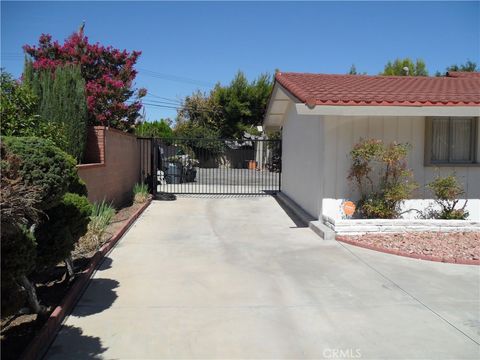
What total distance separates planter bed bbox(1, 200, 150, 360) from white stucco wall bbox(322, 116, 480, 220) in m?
4.74

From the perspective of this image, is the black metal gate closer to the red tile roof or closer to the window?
the red tile roof

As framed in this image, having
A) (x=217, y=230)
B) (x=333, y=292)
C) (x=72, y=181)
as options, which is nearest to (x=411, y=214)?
(x=217, y=230)

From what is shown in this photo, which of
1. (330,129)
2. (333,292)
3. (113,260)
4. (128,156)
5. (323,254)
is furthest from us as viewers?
(128,156)

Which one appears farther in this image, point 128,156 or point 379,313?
point 128,156

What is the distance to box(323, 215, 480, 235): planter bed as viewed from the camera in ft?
29.2

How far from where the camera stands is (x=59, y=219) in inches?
199

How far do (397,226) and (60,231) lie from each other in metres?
6.42

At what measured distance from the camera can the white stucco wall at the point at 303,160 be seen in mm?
10273

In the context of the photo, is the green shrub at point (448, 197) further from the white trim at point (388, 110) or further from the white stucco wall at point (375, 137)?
the white trim at point (388, 110)

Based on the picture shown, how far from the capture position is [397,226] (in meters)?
8.97

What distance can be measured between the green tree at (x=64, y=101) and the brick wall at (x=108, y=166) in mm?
625

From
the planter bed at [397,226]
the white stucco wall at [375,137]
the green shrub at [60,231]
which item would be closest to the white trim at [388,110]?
the white stucco wall at [375,137]

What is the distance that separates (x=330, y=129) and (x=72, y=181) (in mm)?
5572

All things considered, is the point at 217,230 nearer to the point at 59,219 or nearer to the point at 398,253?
the point at 398,253
